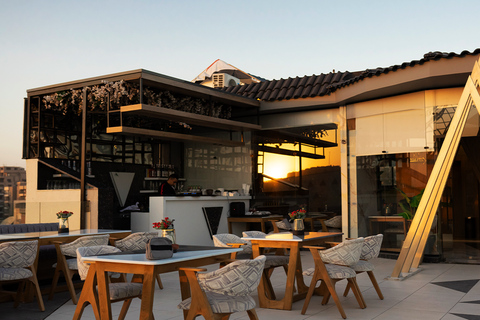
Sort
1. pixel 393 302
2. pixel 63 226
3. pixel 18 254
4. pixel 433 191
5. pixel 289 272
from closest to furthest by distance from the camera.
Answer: pixel 18 254 → pixel 289 272 → pixel 393 302 → pixel 63 226 → pixel 433 191

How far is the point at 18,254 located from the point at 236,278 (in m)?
2.85

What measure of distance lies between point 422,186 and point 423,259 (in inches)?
52.3

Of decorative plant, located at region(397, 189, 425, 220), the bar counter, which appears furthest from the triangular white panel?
decorative plant, located at region(397, 189, 425, 220)

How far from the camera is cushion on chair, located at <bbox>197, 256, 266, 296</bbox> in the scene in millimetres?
3752

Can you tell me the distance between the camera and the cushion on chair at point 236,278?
3752 mm

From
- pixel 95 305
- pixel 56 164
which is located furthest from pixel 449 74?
pixel 56 164

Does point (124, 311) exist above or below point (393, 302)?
above

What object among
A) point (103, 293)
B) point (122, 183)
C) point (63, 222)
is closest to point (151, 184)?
point (122, 183)

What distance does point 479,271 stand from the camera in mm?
7812

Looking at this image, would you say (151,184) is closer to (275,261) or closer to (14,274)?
(275,261)

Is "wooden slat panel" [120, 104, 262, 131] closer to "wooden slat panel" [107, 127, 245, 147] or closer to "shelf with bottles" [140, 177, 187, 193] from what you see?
"wooden slat panel" [107, 127, 245, 147]

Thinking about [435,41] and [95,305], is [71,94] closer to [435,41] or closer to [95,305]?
[95,305]

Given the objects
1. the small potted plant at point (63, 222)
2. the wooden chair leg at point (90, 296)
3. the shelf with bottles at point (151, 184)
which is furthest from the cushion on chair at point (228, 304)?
the shelf with bottles at point (151, 184)

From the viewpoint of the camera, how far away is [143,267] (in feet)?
12.8
